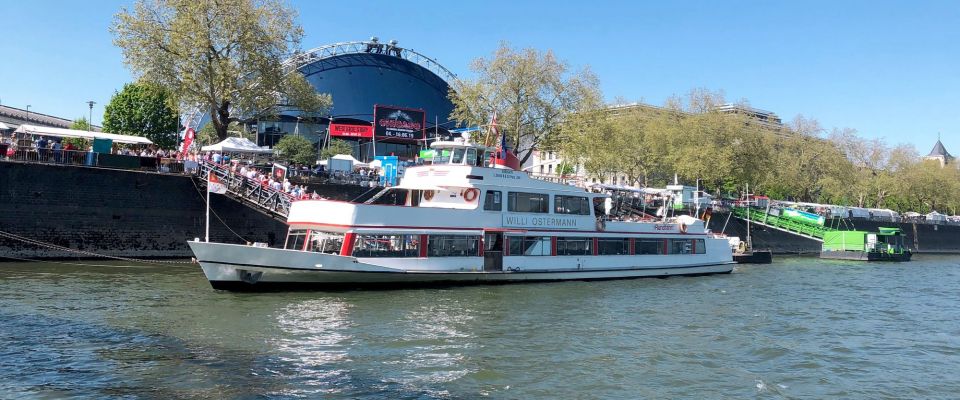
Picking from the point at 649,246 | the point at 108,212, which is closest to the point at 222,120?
the point at 108,212

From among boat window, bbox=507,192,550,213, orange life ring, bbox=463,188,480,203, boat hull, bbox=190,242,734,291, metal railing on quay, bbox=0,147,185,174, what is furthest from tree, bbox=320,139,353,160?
boat hull, bbox=190,242,734,291

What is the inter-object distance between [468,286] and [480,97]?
32.3m

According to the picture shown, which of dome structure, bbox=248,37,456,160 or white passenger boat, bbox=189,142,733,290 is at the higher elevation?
dome structure, bbox=248,37,456,160

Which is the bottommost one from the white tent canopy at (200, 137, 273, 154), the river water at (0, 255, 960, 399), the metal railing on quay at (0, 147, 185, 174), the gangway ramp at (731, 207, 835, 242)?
the river water at (0, 255, 960, 399)

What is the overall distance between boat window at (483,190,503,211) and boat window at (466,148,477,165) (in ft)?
4.85

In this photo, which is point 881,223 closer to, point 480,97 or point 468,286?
point 480,97

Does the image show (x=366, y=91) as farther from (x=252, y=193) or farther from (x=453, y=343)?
(x=453, y=343)

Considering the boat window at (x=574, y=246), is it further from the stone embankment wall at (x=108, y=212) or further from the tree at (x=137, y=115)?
the tree at (x=137, y=115)

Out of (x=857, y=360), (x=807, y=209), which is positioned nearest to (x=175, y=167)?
(x=857, y=360)

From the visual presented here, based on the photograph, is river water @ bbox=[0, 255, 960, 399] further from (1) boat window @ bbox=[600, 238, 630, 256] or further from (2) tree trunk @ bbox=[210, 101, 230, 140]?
(2) tree trunk @ bbox=[210, 101, 230, 140]

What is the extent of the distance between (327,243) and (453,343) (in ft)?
32.0

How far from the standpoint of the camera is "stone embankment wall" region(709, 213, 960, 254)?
67.9 metres

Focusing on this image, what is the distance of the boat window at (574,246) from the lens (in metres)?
30.7

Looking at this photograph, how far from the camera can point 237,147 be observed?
4084cm
